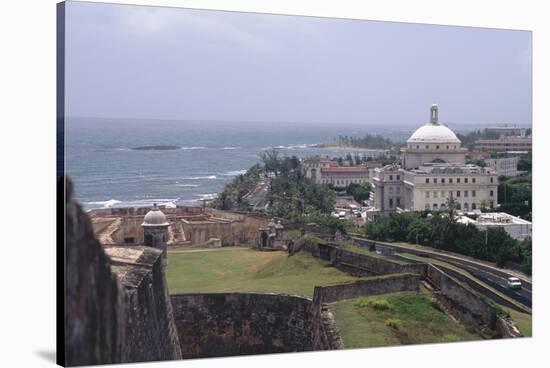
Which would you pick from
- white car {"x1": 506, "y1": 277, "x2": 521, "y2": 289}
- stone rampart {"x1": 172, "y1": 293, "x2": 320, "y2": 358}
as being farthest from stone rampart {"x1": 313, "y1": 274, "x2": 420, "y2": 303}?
Answer: white car {"x1": 506, "y1": 277, "x2": 521, "y2": 289}

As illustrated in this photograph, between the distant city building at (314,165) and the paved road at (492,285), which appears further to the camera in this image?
the paved road at (492,285)

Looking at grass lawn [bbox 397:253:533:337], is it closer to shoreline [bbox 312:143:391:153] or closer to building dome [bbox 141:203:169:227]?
shoreline [bbox 312:143:391:153]

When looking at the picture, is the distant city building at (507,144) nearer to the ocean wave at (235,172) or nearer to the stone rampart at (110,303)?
the ocean wave at (235,172)

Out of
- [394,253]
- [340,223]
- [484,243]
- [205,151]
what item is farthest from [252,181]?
[484,243]

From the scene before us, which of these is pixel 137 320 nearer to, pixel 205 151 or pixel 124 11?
pixel 205 151

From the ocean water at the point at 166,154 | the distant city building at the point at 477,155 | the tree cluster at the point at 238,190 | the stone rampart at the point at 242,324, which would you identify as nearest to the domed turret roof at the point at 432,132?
the distant city building at the point at 477,155

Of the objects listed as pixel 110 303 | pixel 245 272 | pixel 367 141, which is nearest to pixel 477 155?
pixel 367 141

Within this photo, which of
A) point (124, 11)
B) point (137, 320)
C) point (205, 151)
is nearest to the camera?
point (137, 320)
